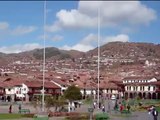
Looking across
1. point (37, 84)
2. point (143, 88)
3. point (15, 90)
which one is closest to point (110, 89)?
point (143, 88)

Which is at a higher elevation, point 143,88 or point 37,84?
point 37,84

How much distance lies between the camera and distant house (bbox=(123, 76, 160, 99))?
386ft

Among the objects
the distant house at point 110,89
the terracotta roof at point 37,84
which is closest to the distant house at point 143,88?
the distant house at point 110,89

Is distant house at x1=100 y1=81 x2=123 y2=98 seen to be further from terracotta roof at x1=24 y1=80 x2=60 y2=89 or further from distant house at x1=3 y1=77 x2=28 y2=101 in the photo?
distant house at x1=3 y1=77 x2=28 y2=101

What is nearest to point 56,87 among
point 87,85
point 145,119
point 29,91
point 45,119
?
point 29,91

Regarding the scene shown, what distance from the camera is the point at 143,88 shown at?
121125 millimetres

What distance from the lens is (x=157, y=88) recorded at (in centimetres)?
11619

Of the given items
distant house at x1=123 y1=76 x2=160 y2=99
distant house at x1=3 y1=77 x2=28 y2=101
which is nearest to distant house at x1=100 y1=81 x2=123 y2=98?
distant house at x1=123 y1=76 x2=160 y2=99

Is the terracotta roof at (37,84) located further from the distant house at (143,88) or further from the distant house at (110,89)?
the distant house at (143,88)

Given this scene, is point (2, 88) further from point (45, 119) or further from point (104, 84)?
point (45, 119)

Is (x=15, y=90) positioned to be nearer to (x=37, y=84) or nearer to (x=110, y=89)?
(x=37, y=84)

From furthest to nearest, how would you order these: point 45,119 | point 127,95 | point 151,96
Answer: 1. point 127,95
2. point 151,96
3. point 45,119

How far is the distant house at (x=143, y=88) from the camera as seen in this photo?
11769cm

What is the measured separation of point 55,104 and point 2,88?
220ft
